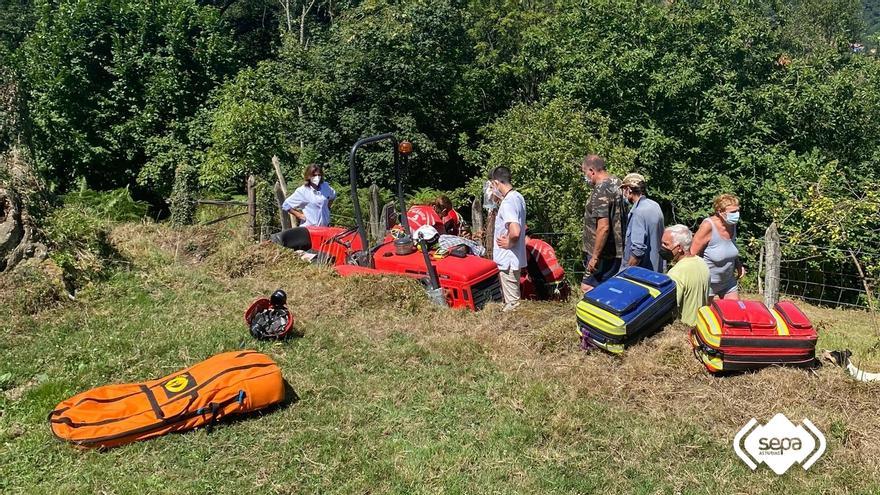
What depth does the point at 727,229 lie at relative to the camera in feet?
19.4

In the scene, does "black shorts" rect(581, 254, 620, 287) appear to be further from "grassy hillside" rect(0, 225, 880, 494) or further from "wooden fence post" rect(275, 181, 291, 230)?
"wooden fence post" rect(275, 181, 291, 230)

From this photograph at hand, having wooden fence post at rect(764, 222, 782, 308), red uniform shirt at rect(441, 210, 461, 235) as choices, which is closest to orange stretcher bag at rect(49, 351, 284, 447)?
red uniform shirt at rect(441, 210, 461, 235)

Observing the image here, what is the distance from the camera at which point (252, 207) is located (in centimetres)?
1170

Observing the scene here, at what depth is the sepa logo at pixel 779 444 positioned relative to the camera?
4031 mm

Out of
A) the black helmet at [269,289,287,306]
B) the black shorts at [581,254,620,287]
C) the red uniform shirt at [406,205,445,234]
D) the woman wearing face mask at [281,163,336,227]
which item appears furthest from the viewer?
the woman wearing face mask at [281,163,336,227]

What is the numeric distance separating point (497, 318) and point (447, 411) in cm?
190

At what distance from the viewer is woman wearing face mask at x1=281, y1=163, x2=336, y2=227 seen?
955 centimetres

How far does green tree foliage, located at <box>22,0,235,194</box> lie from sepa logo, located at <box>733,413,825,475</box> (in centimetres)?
1727

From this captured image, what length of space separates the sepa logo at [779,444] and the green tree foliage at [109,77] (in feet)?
56.7

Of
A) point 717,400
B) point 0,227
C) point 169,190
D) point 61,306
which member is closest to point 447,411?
point 717,400

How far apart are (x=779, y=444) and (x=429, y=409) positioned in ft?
7.51

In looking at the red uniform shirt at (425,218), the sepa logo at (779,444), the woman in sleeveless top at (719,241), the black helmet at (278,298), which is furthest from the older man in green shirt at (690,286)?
the red uniform shirt at (425,218)

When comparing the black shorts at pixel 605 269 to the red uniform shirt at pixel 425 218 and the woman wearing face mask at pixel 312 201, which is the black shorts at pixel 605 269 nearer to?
the red uniform shirt at pixel 425 218

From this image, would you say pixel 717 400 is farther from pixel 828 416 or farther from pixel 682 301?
pixel 682 301
